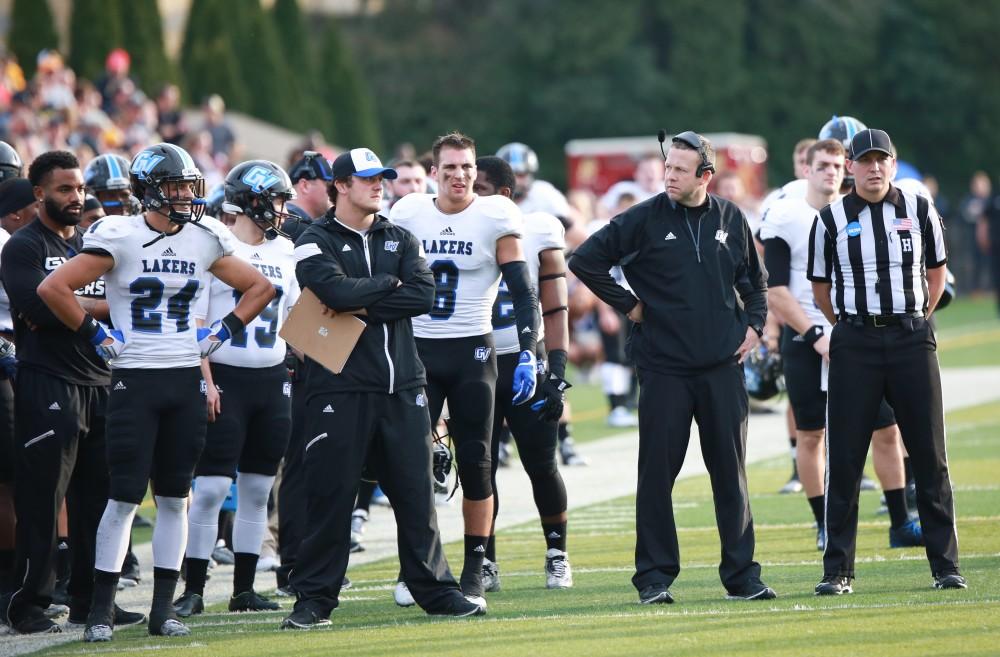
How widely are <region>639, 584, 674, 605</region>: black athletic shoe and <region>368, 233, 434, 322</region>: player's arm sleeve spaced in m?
1.61

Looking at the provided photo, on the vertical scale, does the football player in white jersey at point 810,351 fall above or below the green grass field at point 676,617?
above

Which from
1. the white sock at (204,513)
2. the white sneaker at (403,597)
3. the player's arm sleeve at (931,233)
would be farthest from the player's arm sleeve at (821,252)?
the white sock at (204,513)

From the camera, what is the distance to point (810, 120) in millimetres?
48781

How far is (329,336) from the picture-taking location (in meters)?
7.99

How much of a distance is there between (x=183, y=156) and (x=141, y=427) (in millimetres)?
1228

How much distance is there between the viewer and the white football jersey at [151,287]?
Answer: 7875mm

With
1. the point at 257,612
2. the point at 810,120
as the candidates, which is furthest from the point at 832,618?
the point at 810,120

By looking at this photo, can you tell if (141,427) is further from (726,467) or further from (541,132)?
(541,132)

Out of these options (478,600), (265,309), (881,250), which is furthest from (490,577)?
(881,250)

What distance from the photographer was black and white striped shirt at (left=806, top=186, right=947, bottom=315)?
835 cm

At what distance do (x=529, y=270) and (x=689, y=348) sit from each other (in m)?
1.23

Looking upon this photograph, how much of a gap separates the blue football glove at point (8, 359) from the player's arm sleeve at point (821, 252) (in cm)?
379

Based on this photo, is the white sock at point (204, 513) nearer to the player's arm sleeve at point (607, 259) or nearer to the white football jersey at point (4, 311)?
the white football jersey at point (4, 311)

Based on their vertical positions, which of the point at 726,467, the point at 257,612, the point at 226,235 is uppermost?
the point at 226,235
